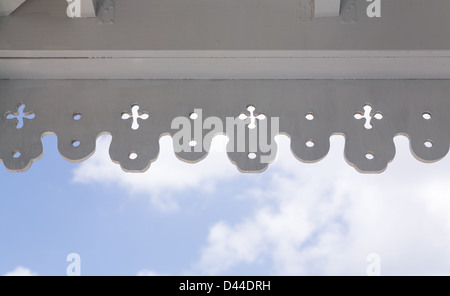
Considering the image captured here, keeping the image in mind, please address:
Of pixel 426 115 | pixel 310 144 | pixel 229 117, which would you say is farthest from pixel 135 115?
pixel 426 115

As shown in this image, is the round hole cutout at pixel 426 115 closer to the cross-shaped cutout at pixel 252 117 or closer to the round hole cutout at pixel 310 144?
the round hole cutout at pixel 310 144

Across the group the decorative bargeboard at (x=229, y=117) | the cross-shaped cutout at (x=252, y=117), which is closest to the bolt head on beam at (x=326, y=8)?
the decorative bargeboard at (x=229, y=117)

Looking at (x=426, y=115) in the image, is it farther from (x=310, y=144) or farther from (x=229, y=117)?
(x=229, y=117)

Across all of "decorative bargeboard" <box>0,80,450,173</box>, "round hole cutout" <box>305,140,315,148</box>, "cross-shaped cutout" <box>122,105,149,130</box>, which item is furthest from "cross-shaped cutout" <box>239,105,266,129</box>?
"cross-shaped cutout" <box>122,105,149,130</box>

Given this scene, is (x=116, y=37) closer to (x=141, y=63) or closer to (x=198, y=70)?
(x=141, y=63)

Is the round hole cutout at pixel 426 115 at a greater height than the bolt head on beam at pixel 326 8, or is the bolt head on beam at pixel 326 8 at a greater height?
the bolt head on beam at pixel 326 8

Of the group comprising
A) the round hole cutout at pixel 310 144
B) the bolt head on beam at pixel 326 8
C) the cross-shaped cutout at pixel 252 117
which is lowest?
the round hole cutout at pixel 310 144

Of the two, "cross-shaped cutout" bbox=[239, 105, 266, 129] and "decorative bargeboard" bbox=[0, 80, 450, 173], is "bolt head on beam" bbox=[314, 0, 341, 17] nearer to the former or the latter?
"decorative bargeboard" bbox=[0, 80, 450, 173]

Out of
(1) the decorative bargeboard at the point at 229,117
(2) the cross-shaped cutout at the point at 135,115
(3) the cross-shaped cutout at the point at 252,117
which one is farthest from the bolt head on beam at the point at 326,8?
(2) the cross-shaped cutout at the point at 135,115

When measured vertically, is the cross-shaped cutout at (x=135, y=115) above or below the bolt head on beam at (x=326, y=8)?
below

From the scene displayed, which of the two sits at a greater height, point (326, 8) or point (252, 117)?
point (326, 8)

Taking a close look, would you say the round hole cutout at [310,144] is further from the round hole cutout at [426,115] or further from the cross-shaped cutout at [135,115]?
the cross-shaped cutout at [135,115]

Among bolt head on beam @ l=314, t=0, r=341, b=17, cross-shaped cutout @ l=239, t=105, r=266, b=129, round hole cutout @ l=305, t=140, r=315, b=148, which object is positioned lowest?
round hole cutout @ l=305, t=140, r=315, b=148

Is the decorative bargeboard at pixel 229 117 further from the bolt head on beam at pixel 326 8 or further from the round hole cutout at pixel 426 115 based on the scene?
the bolt head on beam at pixel 326 8
